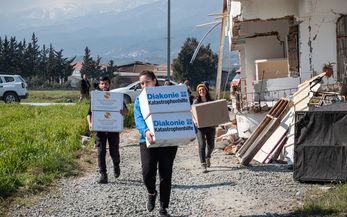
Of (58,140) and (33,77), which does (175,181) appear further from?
(33,77)

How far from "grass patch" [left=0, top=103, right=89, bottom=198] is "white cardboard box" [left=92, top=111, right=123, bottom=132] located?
51.7 inches

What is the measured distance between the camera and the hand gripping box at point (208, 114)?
12218mm

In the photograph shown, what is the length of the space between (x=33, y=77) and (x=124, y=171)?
71184 millimetres

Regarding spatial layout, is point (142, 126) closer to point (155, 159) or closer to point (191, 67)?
point (155, 159)

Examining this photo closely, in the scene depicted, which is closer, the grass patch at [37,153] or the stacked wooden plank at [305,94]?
the grass patch at [37,153]

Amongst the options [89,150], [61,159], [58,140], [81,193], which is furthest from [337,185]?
[58,140]

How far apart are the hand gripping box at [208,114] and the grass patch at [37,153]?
2.71m

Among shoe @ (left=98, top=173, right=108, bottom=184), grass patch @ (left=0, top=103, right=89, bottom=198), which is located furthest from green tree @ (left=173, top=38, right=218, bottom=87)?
shoe @ (left=98, top=173, right=108, bottom=184)

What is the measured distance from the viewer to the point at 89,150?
1561 centimetres

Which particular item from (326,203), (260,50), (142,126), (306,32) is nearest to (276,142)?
(306,32)

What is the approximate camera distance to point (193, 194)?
9656 mm

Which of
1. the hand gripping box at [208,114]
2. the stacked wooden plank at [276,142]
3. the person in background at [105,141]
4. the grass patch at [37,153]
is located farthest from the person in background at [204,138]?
the grass patch at [37,153]

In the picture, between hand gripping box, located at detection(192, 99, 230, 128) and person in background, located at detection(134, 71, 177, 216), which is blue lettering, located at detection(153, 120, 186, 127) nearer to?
person in background, located at detection(134, 71, 177, 216)

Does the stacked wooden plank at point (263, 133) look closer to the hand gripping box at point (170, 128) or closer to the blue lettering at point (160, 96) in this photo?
the hand gripping box at point (170, 128)
